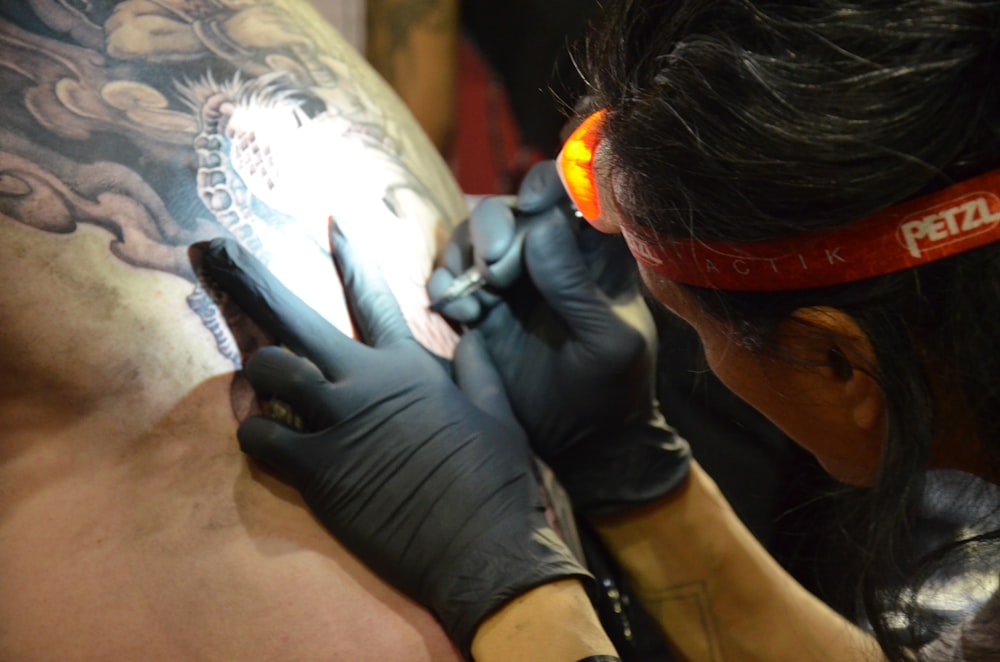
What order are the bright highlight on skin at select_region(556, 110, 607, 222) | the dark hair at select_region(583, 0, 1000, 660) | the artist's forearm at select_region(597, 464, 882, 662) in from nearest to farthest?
the dark hair at select_region(583, 0, 1000, 660) < the bright highlight on skin at select_region(556, 110, 607, 222) < the artist's forearm at select_region(597, 464, 882, 662)

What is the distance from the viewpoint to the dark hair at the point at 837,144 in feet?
1.56

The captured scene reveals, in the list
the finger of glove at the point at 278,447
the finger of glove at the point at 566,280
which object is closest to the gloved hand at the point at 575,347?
the finger of glove at the point at 566,280

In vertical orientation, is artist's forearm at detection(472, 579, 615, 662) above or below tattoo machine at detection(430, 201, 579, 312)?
below

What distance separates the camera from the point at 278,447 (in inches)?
29.5

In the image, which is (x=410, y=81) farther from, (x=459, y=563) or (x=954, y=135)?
(x=954, y=135)

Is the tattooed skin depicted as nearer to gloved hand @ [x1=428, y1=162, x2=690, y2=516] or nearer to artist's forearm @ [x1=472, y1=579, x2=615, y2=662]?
gloved hand @ [x1=428, y1=162, x2=690, y2=516]

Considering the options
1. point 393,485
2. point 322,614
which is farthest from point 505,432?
point 322,614

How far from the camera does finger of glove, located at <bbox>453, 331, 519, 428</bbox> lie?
91 cm

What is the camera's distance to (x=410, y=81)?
1679 mm

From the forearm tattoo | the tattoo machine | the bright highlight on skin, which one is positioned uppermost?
the bright highlight on skin

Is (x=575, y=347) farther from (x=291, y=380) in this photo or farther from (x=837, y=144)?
(x=837, y=144)

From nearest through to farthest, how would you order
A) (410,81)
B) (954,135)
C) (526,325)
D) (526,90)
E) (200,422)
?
(954,135), (200,422), (526,325), (410,81), (526,90)

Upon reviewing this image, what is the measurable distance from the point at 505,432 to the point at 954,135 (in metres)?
0.50

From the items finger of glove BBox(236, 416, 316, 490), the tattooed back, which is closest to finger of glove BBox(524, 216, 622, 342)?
the tattooed back
